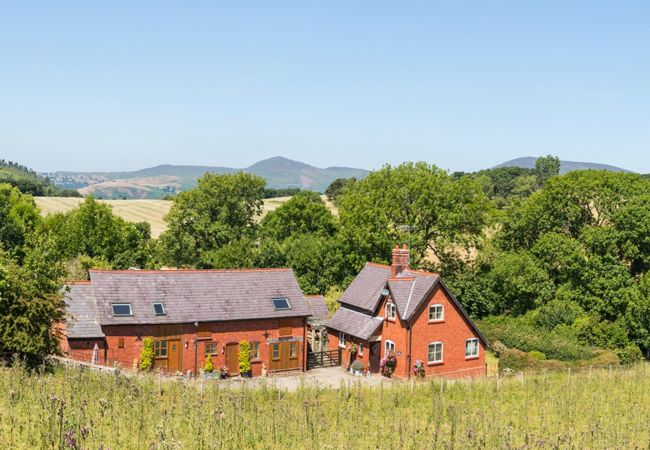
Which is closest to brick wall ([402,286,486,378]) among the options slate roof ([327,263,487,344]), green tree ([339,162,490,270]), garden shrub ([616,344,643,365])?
slate roof ([327,263,487,344])

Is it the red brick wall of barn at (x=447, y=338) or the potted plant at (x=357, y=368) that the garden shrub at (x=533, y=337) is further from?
the potted plant at (x=357, y=368)

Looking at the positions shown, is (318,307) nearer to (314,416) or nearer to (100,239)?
(100,239)

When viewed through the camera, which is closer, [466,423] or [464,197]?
[466,423]

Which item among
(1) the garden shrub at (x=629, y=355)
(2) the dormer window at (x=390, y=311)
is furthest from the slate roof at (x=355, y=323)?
(1) the garden shrub at (x=629, y=355)

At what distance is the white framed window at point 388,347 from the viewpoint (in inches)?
1572

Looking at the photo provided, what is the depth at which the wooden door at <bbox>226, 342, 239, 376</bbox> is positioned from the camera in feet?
129

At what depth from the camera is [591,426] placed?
64.4ft

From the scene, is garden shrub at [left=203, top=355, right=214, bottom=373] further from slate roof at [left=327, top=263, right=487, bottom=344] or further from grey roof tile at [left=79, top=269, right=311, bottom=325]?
slate roof at [left=327, top=263, right=487, bottom=344]

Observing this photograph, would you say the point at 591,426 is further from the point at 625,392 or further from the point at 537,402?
the point at 625,392

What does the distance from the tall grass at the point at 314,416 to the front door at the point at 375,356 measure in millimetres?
12543

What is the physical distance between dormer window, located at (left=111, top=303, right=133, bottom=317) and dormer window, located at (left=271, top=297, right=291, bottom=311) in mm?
9212

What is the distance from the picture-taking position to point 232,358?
39344 mm

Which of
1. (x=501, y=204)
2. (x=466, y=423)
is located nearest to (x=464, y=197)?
(x=466, y=423)

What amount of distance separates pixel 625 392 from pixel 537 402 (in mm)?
5400
